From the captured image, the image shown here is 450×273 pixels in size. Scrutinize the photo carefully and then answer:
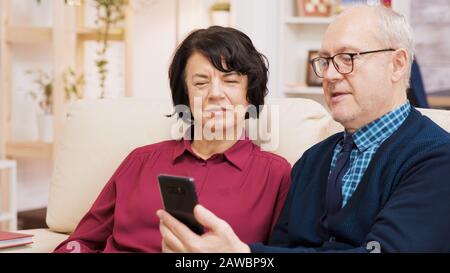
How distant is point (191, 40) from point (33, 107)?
232 centimetres

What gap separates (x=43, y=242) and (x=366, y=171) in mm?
936

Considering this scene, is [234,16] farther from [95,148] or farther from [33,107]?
[95,148]

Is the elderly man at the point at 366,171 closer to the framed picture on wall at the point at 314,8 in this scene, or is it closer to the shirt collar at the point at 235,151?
the shirt collar at the point at 235,151

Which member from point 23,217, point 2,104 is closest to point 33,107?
point 2,104

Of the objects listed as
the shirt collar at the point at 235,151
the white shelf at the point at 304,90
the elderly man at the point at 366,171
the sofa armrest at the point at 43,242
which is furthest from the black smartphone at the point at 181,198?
the white shelf at the point at 304,90

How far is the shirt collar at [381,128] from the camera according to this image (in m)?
1.54

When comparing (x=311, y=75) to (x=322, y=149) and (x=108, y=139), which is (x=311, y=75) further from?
(x=322, y=149)

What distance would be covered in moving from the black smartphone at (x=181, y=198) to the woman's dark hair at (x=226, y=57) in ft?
1.76

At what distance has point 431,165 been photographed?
1401 millimetres

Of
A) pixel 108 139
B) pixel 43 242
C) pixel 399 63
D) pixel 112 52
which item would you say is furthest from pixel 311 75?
pixel 399 63

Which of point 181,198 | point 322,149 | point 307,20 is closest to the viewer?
point 181,198

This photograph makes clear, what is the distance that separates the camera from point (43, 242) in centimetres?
196

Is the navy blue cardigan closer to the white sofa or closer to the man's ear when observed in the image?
the man's ear

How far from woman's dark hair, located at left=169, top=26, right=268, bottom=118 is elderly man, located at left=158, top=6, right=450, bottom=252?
0.26 meters
